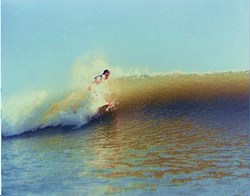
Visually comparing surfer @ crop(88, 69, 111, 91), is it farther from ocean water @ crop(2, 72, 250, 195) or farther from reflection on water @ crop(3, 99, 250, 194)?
reflection on water @ crop(3, 99, 250, 194)

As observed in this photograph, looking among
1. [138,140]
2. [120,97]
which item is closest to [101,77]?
[120,97]

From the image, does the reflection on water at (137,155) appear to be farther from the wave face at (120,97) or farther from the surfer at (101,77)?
the surfer at (101,77)

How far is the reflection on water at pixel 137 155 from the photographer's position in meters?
3.09

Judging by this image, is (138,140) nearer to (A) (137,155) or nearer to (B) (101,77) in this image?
(A) (137,155)

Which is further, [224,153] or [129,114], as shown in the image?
[129,114]

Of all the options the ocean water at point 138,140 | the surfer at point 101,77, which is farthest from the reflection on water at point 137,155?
the surfer at point 101,77

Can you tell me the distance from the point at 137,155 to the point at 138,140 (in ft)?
0.31

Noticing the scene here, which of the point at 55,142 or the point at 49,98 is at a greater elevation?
the point at 49,98

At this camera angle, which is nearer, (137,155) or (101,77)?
(137,155)

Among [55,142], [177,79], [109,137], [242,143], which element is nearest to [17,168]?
[55,142]

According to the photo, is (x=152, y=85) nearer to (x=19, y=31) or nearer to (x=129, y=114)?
(x=129, y=114)

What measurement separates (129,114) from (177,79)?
38cm

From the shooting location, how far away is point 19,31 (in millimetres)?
3391

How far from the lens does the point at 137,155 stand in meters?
3.21
